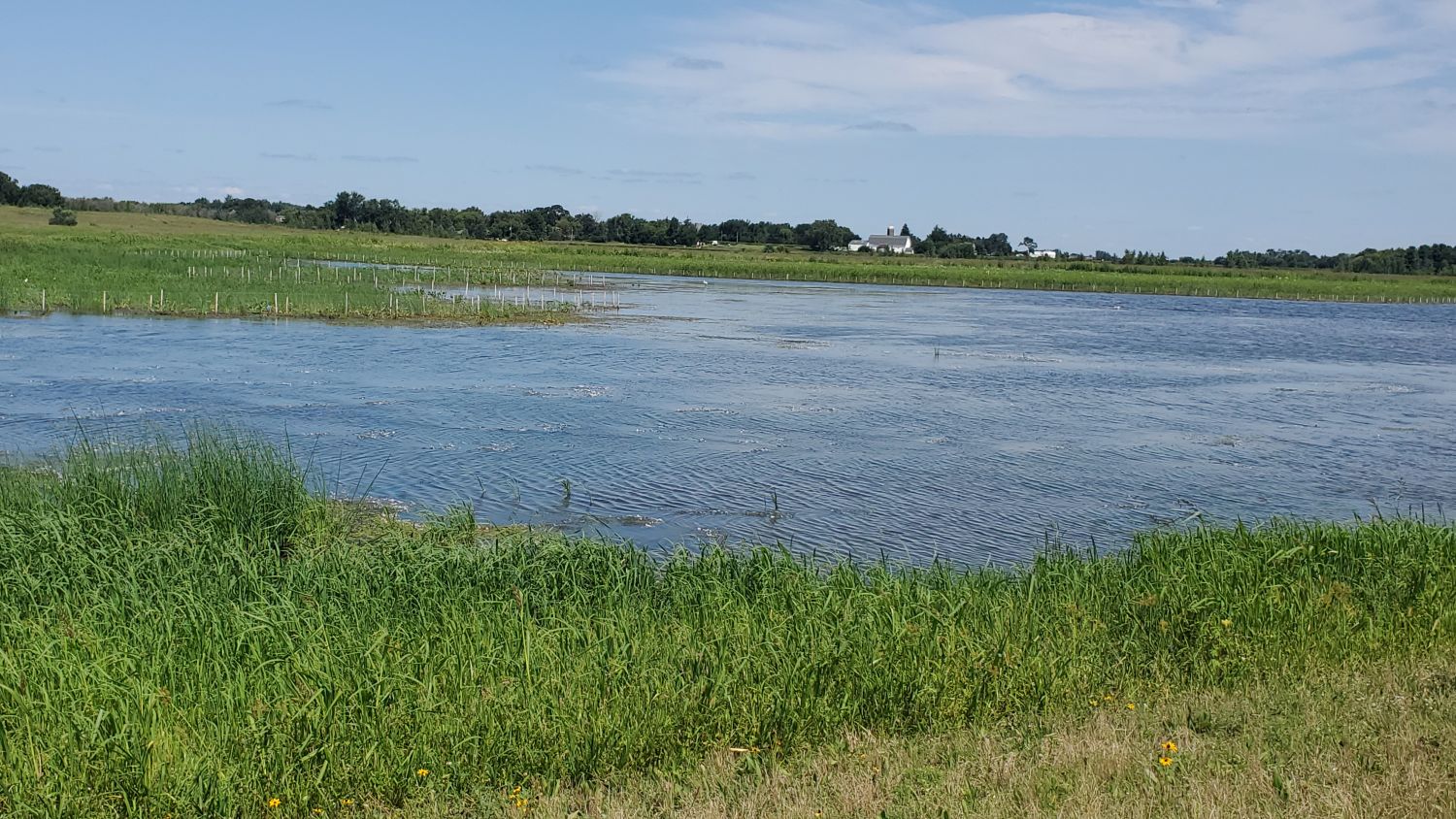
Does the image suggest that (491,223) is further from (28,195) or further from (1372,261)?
(1372,261)

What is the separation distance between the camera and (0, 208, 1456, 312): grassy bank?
8675cm

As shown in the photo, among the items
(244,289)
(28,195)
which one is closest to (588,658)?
(244,289)

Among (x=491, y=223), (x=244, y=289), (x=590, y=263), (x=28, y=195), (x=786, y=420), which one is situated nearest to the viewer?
(x=786, y=420)

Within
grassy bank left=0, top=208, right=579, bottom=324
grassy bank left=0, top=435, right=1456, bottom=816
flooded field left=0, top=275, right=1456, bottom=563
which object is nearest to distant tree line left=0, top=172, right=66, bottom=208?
grassy bank left=0, top=208, right=579, bottom=324

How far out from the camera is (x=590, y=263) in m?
108

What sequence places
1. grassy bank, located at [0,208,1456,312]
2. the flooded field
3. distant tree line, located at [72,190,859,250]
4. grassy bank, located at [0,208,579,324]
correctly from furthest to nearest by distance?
distant tree line, located at [72,190,859,250] < grassy bank, located at [0,208,1456,312] < grassy bank, located at [0,208,579,324] < the flooded field

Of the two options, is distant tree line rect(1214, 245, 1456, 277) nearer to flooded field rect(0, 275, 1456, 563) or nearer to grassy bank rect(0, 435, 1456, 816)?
flooded field rect(0, 275, 1456, 563)

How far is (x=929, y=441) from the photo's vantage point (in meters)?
22.7

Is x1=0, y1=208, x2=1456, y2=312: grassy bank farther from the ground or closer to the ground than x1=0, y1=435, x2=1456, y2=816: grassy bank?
farther from the ground

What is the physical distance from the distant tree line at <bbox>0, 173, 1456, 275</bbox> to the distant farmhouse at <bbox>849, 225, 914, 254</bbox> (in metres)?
2.10

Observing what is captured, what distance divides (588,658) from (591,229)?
182134 mm

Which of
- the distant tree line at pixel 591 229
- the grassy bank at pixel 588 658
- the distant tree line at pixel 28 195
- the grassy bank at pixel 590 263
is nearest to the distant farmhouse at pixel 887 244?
the distant tree line at pixel 591 229

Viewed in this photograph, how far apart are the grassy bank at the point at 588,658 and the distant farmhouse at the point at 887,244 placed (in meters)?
175

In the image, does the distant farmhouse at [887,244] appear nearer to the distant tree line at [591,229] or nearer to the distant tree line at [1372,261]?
the distant tree line at [591,229]
